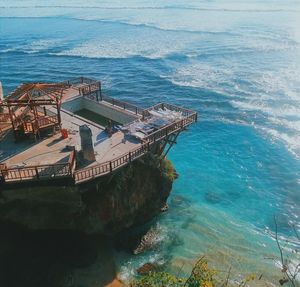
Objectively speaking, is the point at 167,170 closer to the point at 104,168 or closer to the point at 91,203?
Answer: the point at 91,203

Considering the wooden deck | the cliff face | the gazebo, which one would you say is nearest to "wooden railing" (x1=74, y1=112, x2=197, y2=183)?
the wooden deck

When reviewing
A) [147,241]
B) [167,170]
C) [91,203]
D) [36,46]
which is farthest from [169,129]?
[36,46]

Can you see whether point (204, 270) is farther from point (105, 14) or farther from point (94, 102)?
point (105, 14)

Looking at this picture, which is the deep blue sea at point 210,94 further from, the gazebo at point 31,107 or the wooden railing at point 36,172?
the gazebo at point 31,107

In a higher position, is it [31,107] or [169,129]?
[31,107]

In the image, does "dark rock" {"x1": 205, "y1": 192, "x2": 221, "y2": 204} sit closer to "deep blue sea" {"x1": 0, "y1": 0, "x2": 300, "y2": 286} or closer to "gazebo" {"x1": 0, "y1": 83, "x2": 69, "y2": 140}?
"deep blue sea" {"x1": 0, "y1": 0, "x2": 300, "y2": 286}
